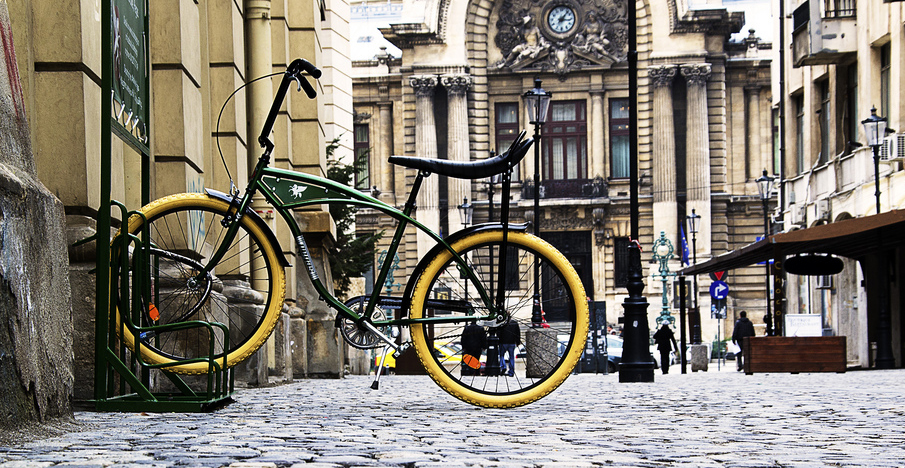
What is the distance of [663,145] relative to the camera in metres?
53.8

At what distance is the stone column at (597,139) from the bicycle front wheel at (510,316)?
158 ft

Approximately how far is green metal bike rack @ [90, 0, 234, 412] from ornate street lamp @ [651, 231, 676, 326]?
35.3m

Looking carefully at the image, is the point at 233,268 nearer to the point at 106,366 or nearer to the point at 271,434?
the point at 106,366

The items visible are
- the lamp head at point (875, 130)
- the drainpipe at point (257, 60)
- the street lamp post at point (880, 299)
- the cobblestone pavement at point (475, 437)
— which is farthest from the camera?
the street lamp post at point (880, 299)

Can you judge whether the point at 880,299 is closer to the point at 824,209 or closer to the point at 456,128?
the point at 824,209

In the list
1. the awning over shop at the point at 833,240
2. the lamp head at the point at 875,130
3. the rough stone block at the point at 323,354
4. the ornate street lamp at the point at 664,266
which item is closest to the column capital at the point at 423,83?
the ornate street lamp at the point at 664,266

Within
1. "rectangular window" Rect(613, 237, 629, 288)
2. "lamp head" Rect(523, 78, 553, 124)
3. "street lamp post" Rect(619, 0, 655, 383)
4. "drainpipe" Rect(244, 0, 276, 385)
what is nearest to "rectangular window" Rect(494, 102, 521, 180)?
"rectangular window" Rect(613, 237, 629, 288)

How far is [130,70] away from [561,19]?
5035 cm

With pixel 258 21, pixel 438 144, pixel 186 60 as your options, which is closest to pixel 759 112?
pixel 438 144

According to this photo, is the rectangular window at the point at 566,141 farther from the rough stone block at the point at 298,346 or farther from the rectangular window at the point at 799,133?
the rough stone block at the point at 298,346

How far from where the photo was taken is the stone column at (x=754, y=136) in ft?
184

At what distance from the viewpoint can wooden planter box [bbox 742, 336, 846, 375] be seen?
20.2 m

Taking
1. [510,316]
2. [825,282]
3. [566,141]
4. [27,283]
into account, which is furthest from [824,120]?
[27,283]

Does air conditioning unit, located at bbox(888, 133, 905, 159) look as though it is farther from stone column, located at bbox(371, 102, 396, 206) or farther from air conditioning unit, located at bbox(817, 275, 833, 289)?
stone column, located at bbox(371, 102, 396, 206)
